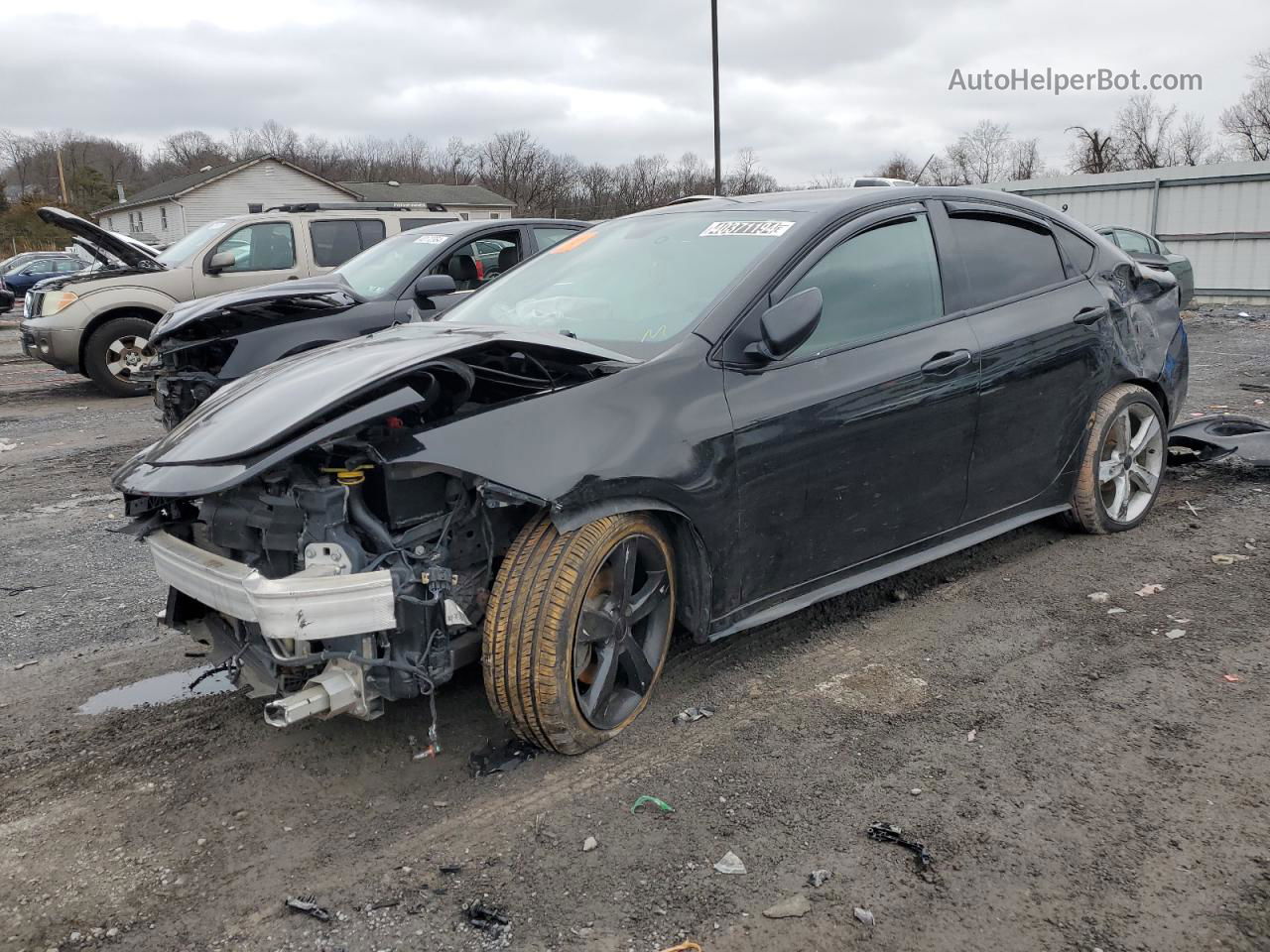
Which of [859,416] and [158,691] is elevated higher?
[859,416]

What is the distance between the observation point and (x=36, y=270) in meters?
26.8

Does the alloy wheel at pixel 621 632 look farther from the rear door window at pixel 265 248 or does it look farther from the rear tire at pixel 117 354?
the rear tire at pixel 117 354

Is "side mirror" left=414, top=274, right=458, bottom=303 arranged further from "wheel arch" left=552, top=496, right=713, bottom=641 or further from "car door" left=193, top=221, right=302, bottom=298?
"car door" left=193, top=221, right=302, bottom=298

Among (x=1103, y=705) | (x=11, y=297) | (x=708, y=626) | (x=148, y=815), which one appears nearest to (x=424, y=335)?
(x=708, y=626)

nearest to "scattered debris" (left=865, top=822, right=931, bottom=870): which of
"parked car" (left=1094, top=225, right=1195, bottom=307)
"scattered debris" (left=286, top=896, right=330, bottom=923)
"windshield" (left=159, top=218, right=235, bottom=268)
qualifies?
"scattered debris" (left=286, top=896, right=330, bottom=923)

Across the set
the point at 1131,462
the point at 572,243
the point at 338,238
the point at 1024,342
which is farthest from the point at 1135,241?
the point at 572,243

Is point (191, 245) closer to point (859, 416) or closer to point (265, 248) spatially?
point (265, 248)

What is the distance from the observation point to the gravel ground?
2.31 m

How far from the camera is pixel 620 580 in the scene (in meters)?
3.01

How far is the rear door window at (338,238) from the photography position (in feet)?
35.1

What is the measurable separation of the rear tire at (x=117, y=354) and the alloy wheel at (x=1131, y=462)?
9550 millimetres

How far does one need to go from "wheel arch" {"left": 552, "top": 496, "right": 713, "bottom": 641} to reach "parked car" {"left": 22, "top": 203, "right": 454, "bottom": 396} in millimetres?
8417

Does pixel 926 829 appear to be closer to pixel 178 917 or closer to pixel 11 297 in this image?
pixel 178 917

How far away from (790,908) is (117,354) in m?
10.5
